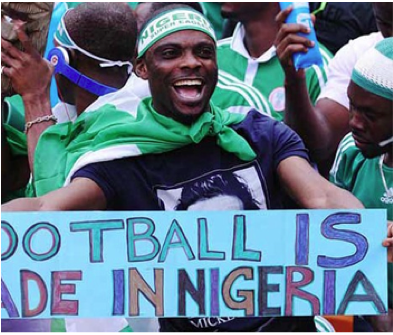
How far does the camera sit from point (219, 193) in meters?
3.28

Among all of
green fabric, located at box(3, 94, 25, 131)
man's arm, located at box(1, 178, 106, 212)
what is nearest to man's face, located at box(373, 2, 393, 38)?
man's arm, located at box(1, 178, 106, 212)

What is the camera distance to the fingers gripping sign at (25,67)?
3.40 m

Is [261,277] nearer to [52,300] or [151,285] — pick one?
[151,285]

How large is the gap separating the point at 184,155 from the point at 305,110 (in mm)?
468

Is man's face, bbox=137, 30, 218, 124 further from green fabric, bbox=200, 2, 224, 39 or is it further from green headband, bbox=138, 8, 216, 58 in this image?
green fabric, bbox=200, 2, 224, 39

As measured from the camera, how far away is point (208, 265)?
320cm

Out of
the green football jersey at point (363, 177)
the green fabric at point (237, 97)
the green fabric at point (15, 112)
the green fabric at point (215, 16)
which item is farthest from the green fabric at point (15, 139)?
the green football jersey at point (363, 177)

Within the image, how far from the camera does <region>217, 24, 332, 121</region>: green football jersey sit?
11.6 feet

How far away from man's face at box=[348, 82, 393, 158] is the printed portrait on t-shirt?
396 millimetres

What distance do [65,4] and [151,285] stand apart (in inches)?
40.6

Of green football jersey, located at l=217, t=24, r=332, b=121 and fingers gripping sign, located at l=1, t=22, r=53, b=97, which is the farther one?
green football jersey, located at l=217, t=24, r=332, b=121

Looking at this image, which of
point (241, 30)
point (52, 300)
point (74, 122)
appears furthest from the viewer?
point (241, 30)

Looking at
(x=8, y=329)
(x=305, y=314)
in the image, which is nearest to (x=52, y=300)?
(x=8, y=329)

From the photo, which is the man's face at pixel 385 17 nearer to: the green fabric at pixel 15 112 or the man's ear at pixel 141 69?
the man's ear at pixel 141 69
